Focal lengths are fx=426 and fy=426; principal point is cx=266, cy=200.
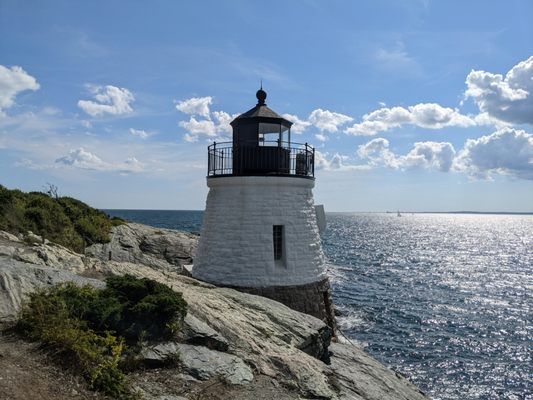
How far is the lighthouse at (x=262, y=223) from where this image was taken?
15633mm

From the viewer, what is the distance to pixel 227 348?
9.29 meters

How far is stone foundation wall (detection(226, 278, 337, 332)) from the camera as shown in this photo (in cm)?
1548

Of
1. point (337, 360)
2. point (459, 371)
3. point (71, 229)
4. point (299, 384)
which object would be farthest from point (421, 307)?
point (299, 384)

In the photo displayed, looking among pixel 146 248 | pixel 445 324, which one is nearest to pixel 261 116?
pixel 146 248

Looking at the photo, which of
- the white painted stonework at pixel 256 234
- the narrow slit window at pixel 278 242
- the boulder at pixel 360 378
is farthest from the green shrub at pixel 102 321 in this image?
the narrow slit window at pixel 278 242

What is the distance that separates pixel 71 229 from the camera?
26188 millimetres

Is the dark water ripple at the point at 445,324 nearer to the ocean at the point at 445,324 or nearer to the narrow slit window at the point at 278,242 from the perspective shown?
the ocean at the point at 445,324

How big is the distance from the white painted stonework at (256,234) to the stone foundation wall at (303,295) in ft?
0.60

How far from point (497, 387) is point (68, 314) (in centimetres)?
2125

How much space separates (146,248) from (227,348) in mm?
24167

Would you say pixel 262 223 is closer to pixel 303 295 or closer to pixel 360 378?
pixel 303 295

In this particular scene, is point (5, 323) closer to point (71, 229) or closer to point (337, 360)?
point (337, 360)

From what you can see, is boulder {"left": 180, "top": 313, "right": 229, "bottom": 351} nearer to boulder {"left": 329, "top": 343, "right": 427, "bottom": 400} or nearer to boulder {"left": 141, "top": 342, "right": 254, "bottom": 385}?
boulder {"left": 141, "top": 342, "right": 254, "bottom": 385}

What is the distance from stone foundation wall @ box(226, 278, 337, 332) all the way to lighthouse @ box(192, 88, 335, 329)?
0.04 metres
